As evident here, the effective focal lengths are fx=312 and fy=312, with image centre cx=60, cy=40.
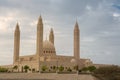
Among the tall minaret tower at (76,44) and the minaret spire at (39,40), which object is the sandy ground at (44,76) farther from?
the tall minaret tower at (76,44)

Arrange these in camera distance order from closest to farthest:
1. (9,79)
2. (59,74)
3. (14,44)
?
(9,79) < (59,74) < (14,44)

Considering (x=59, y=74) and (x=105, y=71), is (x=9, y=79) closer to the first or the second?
(x=59, y=74)

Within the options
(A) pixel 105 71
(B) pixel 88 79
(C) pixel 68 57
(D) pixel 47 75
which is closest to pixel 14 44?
(C) pixel 68 57

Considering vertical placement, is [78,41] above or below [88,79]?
above

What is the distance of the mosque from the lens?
67500 millimetres

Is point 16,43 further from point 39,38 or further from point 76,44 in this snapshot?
point 76,44

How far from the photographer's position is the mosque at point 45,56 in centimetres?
6750

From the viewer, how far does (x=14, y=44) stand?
7075 centimetres

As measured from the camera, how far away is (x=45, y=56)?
70.6 m

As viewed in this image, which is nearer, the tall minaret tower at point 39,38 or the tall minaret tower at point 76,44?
the tall minaret tower at point 39,38

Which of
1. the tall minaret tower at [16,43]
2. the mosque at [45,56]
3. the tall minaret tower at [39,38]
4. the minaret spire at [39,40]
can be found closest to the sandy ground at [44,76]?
the mosque at [45,56]

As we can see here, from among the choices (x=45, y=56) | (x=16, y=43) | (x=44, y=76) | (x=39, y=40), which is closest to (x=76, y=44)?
(x=45, y=56)

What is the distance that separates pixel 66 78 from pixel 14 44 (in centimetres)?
3108

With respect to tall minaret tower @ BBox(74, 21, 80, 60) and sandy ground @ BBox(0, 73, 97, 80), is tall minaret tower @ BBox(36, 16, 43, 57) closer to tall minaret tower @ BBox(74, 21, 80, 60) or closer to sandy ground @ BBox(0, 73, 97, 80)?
tall minaret tower @ BBox(74, 21, 80, 60)
